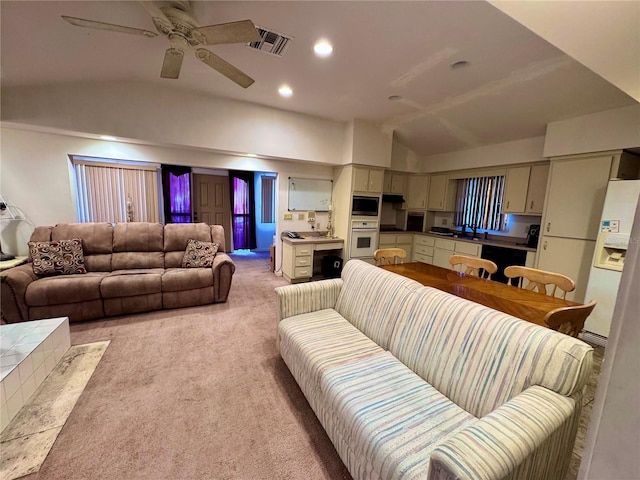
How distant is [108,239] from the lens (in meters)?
3.41

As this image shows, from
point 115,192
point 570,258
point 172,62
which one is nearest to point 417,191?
point 570,258

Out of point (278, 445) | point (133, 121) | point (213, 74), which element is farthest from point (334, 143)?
point (278, 445)

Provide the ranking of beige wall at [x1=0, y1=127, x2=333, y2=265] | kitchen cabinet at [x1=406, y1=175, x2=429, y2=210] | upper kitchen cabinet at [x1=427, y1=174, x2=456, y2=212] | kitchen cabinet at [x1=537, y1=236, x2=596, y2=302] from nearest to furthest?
kitchen cabinet at [x1=537, y1=236, x2=596, y2=302]
beige wall at [x1=0, y1=127, x2=333, y2=265]
upper kitchen cabinet at [x1=427, y1=174, x2=456, y2=212]
kitchen cabinet at [x1=406, y1=175, x2=429, y2=210]

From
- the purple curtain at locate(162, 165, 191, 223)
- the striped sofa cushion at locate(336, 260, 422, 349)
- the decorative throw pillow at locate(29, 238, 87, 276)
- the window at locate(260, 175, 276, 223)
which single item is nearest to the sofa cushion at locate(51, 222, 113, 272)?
the decorative throw pillow at locate(29, 238, 87, 276)

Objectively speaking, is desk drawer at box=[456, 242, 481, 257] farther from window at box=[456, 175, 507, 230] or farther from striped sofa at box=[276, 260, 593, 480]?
striped sofa at box=[276, 260, 593, 480]

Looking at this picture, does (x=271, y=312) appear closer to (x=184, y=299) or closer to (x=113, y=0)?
(x=184, y=299)

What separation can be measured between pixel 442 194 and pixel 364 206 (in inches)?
69.0

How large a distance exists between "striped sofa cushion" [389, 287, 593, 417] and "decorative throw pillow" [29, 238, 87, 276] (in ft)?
12.1

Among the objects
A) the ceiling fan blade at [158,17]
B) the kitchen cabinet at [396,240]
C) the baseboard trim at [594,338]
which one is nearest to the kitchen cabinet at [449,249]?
the kitchen cabinet at [396,240]

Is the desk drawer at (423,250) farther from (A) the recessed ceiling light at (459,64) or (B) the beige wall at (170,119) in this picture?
(A) the recessed ceiling light at (459,64)

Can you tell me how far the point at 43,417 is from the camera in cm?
167

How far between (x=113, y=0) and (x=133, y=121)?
1.64 m

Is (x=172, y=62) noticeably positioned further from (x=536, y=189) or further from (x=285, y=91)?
(x=536, y=189)

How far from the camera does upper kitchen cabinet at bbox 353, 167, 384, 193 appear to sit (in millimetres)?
4488
